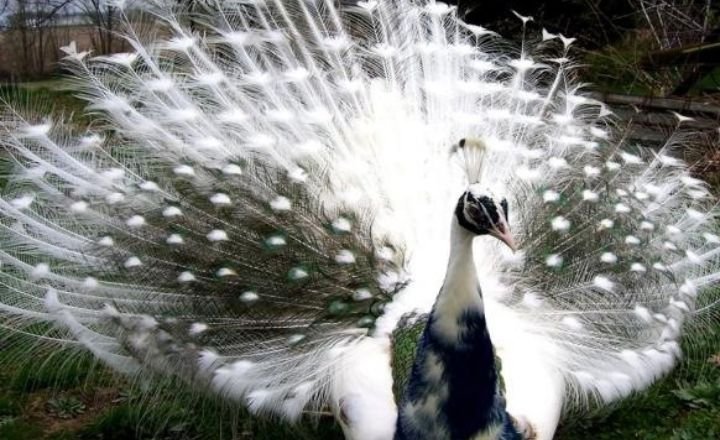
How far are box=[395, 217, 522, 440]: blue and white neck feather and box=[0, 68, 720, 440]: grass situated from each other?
2.29ft

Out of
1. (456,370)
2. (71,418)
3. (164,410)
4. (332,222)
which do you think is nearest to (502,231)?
(456,370)

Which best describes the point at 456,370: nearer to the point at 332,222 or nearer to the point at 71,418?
the point at 332,222

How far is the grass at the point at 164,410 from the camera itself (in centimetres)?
291

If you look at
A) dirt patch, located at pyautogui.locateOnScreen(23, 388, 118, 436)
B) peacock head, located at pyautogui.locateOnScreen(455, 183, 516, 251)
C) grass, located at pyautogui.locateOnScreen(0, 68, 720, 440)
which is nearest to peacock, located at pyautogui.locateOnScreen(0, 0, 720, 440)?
grass, located at pyautogui.locateOnScreen(0, 68, 720, 440)

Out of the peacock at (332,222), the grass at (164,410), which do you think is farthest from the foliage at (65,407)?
the peacock at (332,222)

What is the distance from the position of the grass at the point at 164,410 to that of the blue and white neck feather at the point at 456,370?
697 millimetres

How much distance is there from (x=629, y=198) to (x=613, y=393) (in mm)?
790

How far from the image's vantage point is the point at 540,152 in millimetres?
3182

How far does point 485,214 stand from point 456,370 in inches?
16.9

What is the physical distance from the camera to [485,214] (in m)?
1.94

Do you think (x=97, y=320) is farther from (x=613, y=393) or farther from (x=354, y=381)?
(x=613, y=393)

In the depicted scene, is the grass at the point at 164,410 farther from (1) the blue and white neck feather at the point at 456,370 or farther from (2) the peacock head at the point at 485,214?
(2) the peacock head at the point at 485,214

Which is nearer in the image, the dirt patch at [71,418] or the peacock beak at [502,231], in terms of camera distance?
the peacock beak at [502,231]

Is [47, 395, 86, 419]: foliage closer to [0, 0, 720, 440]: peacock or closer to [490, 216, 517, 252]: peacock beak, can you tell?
[0, 0, 720, 440]: peacock
